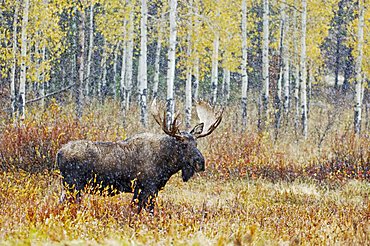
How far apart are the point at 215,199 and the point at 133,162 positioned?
2343 millimetres

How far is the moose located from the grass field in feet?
0.86

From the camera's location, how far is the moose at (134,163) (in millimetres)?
7523

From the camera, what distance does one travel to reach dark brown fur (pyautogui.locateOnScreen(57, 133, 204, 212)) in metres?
7.52

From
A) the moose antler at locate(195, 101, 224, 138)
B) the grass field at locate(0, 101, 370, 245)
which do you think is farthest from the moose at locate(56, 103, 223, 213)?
the moose antler at locate(195, 101, 224, 138)

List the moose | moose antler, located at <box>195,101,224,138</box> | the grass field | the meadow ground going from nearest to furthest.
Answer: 1. the meadow ground
2. the grass field
3. the moose
4. moose antler, located at <box>195,101,224,138</box>

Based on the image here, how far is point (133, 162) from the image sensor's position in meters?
7.87

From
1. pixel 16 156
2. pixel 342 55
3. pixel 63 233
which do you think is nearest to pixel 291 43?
pixel 342 55

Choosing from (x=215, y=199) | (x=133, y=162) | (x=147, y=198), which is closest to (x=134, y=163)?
(x=133, y=162)

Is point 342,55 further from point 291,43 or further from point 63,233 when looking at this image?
point 63,233

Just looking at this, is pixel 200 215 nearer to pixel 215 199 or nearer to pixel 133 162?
pixel 133 162

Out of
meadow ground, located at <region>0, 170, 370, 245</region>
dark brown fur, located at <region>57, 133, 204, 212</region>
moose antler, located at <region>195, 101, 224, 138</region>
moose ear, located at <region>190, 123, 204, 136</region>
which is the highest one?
moose antler, located at <region>195, 101, 224, 138</region>

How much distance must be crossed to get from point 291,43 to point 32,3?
16384 mm

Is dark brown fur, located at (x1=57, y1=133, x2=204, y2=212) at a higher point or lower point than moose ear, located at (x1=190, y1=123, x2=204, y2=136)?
lower

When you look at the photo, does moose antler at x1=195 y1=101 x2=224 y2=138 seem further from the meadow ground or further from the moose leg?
the moose leg
